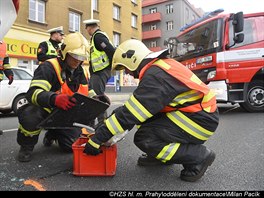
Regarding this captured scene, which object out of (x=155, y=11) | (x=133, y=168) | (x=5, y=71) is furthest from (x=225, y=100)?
(x=155, y=11)

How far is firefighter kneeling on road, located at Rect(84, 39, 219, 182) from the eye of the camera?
2.23m

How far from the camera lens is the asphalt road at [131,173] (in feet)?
7.52

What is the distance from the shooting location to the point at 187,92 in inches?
92.4

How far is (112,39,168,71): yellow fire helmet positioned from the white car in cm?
516

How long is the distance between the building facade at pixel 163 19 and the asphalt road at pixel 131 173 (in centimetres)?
3165

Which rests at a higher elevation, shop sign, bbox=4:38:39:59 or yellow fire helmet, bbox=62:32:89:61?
shop sign, bbox=4:38:39:59

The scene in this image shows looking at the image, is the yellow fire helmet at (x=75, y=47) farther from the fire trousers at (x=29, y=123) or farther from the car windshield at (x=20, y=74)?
the car windshield at (x=20, y=74)

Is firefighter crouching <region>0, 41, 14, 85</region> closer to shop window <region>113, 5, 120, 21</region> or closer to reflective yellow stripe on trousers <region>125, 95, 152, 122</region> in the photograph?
reflective yellow stripe on trousers <region>125, 95, 152, 122</region>

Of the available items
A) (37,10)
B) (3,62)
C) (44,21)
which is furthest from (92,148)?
(44,21)

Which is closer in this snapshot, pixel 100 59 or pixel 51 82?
pixel 51 82

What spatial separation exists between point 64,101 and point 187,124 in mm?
1156

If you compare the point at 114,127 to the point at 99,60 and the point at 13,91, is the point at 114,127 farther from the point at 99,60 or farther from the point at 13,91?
the point at 13,91

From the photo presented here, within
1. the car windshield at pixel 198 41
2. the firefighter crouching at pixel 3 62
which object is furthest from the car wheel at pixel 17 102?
the car windshield at pixel 198 41

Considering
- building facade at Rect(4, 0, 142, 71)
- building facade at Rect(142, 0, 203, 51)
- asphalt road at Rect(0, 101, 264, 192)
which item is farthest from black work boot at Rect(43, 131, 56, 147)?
building facade at Rect(142, 0, 203, 51)
